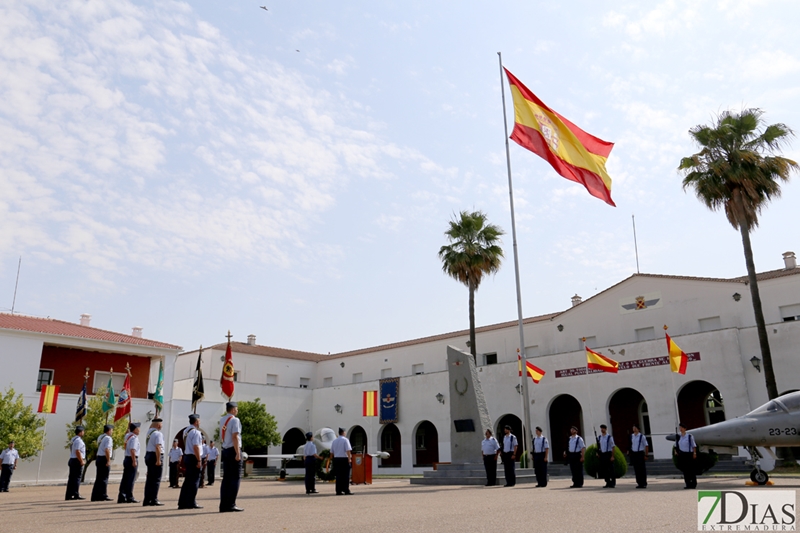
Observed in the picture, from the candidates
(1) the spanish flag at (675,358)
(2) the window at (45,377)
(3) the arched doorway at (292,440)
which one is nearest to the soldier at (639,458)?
(1) the spanish flag at (675,358)

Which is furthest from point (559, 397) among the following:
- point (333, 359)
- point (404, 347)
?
point (333, 359)

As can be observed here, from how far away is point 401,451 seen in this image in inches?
1505

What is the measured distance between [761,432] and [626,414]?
18008 mm

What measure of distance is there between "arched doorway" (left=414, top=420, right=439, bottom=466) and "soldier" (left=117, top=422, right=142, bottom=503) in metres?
26.7

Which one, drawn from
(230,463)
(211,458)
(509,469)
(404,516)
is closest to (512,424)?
(509,469)

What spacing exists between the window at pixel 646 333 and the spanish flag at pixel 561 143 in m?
17.0

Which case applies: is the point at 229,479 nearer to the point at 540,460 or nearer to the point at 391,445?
the point at 540,460

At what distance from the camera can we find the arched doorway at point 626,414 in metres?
31.2

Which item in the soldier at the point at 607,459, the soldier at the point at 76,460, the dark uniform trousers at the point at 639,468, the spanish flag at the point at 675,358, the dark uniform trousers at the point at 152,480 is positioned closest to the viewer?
the dark uniform trousers at the point at 152,480

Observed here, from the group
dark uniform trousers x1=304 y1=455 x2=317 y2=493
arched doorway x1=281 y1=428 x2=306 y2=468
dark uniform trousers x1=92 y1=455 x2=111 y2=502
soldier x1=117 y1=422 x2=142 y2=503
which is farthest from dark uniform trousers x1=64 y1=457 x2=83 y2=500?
arched doorway x1=281 y1=428 x2=306 y2=468

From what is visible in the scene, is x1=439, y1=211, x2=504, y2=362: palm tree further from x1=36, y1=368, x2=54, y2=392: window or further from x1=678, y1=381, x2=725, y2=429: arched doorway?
x1=36, y1=368, x2=54, y2=392: window

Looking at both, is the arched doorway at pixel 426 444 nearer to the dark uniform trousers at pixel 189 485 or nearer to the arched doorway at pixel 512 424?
the arched doorway at pixel 512 424

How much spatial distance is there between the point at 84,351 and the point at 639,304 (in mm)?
29179

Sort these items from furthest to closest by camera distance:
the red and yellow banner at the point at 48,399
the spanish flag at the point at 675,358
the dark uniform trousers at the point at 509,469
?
the red and yellow banner at the point at 48,399
the spanish flag at the point at 675,358
the dark uniform trousers at the point at 509,469
